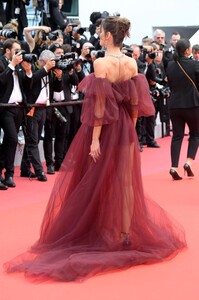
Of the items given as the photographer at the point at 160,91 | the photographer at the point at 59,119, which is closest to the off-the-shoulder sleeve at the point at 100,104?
the photographer at the point at 59,119

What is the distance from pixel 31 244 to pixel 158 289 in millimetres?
1593

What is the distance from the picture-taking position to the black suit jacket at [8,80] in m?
9.23

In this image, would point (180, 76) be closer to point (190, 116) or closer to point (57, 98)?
point (190, 116)

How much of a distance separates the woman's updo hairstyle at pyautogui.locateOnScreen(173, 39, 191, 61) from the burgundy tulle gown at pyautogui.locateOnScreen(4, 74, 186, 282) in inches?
150

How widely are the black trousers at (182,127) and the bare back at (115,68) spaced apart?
4068 millimetres

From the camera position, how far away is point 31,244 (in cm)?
645

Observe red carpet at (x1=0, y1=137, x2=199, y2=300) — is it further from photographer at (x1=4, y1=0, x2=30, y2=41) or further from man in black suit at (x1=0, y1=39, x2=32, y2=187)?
photographer at (x1=4, y1=0, x2=30, y2=41)

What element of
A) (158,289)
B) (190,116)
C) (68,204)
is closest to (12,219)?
(68,204)

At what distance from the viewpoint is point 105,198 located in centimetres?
590

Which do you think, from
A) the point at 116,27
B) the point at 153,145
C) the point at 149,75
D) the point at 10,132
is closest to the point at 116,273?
the point at 116,27

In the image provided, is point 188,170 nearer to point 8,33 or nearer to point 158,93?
point 8,33

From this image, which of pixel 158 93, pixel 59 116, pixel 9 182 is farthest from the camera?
pixel 158 93

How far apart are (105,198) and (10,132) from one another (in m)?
3.77

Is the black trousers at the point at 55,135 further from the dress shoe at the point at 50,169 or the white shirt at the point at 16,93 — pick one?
the white shirt at the point at 16,93
